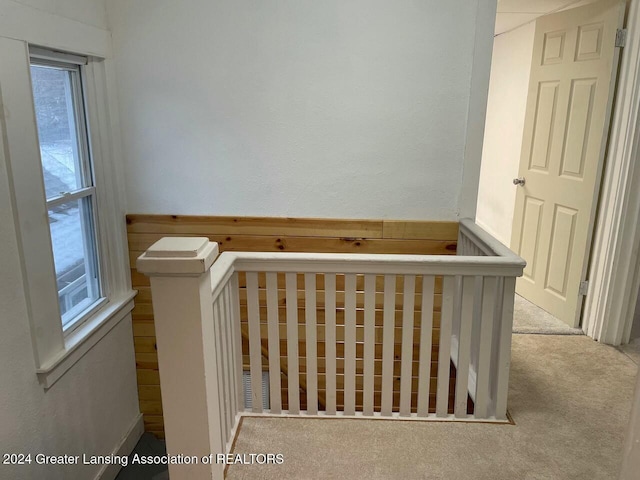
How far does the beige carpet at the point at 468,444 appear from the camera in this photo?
1.82m

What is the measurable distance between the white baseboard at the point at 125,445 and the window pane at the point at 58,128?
140cm

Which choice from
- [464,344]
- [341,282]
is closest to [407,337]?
[464,344]

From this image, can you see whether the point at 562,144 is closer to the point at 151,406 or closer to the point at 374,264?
the point at 374,264

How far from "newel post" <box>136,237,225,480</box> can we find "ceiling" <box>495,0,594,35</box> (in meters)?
3.09

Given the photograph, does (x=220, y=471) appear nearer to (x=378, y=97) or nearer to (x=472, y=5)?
(x=378, y=97)

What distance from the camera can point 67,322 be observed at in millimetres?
2400

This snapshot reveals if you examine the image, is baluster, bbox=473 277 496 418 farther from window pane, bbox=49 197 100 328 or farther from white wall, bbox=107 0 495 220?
window pane, bbox=49 197 100 328

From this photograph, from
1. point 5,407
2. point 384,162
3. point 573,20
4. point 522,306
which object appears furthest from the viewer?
point 522,306

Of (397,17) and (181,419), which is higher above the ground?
(397,17)

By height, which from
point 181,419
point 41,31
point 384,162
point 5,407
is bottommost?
point 5,407

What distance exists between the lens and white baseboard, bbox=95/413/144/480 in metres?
2.60

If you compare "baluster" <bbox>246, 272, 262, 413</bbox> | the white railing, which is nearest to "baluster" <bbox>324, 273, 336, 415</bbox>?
the white railing

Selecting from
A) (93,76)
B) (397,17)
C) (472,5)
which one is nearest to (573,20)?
(472,5)

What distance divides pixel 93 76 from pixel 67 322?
123cm
